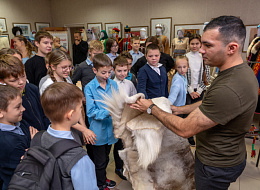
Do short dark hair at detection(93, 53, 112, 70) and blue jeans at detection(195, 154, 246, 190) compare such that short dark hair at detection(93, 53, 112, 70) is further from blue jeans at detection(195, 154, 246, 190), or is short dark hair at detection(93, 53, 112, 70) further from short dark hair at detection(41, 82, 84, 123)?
blue jeans at detection(195, 154, 246, 190)

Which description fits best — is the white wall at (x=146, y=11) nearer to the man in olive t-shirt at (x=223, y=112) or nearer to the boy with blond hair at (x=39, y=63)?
the boy with blond hair at (x=39, y=63)

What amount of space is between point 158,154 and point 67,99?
2.97 ft

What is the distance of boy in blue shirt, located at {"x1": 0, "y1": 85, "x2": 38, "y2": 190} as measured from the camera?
4.12ft

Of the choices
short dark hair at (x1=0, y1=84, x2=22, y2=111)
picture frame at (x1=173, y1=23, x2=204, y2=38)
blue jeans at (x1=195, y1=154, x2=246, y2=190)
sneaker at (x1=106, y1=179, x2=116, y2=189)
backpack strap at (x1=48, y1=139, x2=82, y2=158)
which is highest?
picture frame at (x1=173, y1=23, x2=204, y2=38)

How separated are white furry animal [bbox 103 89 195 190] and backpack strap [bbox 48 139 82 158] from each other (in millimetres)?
555

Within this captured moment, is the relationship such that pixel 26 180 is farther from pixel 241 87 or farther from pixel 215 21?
pixel 215 21

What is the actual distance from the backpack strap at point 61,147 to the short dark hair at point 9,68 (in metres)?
1.03

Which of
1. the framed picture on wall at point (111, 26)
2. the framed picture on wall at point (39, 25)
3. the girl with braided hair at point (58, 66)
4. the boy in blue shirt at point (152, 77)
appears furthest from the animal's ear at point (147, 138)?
the framed picture on wall at point (39, 25)

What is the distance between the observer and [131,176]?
5.45ft

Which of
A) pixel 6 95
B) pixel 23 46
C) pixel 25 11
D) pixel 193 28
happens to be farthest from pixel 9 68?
pixel 25 11

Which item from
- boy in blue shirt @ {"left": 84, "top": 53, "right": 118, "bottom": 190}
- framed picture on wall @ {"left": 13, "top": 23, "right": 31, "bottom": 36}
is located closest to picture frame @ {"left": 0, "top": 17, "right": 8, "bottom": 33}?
framed picture on wall @ {"left": 13, "top": 23, "right": 31, "bottom": 36}

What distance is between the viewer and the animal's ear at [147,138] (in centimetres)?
137

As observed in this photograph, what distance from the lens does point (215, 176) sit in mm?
1317

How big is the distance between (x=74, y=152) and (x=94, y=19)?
315 inches
